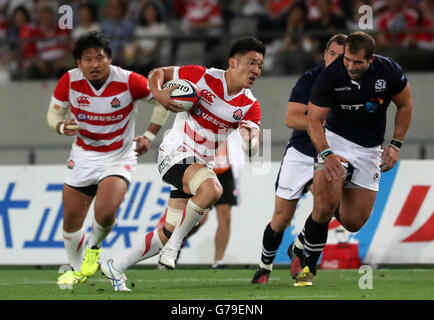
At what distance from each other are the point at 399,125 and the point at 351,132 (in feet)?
1.48

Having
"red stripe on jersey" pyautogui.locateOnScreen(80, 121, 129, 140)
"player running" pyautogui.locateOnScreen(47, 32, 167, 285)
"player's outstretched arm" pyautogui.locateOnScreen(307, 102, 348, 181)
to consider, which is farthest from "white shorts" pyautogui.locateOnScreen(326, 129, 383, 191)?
"red stripe on jersey" pyautogui.locateOnScreen(80, 121, 129, 140)

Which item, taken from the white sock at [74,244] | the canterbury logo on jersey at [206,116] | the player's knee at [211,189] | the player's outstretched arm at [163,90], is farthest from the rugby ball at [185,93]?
the white sock at [74,244]

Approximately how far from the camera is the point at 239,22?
49.4 ft

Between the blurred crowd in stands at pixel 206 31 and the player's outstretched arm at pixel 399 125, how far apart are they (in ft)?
17.8

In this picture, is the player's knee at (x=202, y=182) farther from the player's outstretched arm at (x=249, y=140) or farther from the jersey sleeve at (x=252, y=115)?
the jersey sleeve at (x=252, y=115)

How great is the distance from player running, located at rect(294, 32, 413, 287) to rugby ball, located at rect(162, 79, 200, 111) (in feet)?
3.43

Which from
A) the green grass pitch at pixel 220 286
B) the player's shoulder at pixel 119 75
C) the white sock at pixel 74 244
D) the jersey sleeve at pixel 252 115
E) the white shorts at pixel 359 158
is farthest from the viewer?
the white sock at pixel 74 244

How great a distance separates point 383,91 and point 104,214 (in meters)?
2.85

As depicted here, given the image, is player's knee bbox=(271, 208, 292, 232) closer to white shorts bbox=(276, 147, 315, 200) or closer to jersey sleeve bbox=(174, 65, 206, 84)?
white shorts bbox=(276, 147, 315, 200)

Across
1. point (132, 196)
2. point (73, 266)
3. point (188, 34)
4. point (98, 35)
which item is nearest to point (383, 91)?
point (98, 35)

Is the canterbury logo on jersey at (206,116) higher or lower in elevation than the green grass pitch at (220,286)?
higher

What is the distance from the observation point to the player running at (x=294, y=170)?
8.93m

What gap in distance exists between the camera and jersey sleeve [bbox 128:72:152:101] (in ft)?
30.4

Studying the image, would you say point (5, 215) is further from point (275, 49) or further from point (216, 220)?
point (275, 49)
